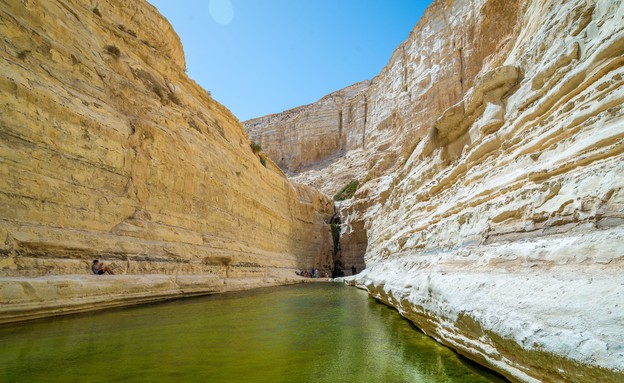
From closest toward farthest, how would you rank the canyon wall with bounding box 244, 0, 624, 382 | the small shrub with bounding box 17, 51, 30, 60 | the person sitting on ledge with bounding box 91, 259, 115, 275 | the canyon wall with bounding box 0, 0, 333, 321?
the canyon wall with bounding box 244, 0, 624, 382 → the canyon wall with bounding box 0, 0, 333, 321 → the small shrub with bounding box 17, 51, 30, 60 → the person sitting on ledge with bounding box 91, 259, 115, 275

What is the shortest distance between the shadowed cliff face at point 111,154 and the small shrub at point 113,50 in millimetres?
39

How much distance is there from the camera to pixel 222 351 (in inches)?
144

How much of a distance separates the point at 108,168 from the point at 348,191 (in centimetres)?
2681

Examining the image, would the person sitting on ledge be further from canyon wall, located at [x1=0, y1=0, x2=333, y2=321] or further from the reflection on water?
the reflection on water

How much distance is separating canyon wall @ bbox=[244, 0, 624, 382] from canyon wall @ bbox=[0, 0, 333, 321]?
5.93 metres

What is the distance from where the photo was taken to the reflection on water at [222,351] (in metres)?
2.88

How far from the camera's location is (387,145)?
96.2 feet

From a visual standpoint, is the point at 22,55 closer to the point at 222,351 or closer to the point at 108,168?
the point at 108,168

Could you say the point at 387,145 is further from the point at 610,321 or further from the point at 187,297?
the point at 610,321

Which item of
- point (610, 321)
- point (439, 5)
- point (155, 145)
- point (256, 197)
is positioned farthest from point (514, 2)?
point (610, 321)

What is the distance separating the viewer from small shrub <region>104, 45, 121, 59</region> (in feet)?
29.1

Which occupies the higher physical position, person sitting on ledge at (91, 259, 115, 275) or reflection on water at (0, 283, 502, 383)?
person sitting on ledge at (91, 259, 115, 275)

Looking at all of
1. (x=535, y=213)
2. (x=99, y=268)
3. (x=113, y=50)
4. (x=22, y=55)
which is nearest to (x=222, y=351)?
(x=535, y=213)

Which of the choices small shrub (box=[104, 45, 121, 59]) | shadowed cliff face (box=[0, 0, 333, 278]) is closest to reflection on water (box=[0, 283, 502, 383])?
shadowed cliff face (box=[0, 0, 333, 278])
